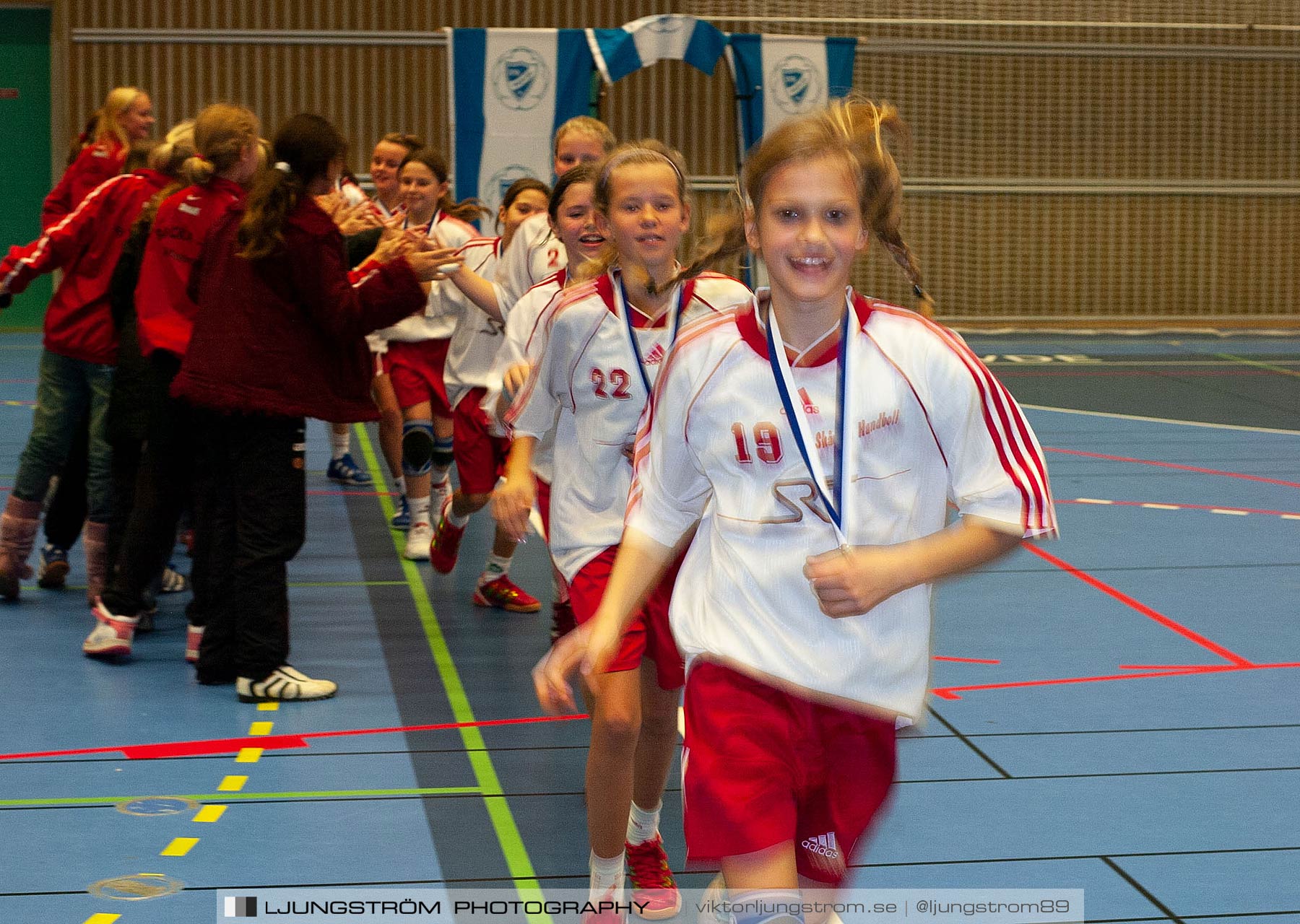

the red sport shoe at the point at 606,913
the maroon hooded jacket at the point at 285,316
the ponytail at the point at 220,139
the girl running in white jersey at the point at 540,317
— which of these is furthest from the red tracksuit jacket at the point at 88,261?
the red sport shoe at the point at 606,913

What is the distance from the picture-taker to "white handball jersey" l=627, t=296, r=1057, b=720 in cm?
227

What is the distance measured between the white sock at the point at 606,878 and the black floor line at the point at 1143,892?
1.18 m

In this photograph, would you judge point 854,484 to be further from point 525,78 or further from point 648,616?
point 525,78

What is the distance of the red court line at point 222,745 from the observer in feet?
14.2

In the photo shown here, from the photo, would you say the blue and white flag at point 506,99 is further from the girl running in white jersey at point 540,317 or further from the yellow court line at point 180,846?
the yellow court line at point 180,846

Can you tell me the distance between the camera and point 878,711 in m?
2.29

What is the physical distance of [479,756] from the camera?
4.32 metres

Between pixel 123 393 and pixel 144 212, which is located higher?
pixel 144 212

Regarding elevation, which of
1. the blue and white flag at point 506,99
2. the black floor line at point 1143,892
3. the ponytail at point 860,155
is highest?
the blue and white flag at point 506,99

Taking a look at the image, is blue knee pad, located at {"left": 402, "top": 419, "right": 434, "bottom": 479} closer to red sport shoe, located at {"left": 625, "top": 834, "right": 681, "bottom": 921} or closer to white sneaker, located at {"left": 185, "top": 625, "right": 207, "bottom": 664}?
white sneaker, located at {"left": 185, "top": 625, "right": 207, "bottom": 664}

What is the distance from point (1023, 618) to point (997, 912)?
8.62 feet

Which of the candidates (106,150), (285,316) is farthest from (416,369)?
(285,316)

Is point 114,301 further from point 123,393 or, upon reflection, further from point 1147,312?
point 1147,312

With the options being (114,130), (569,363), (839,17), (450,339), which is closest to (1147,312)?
(839,17)
